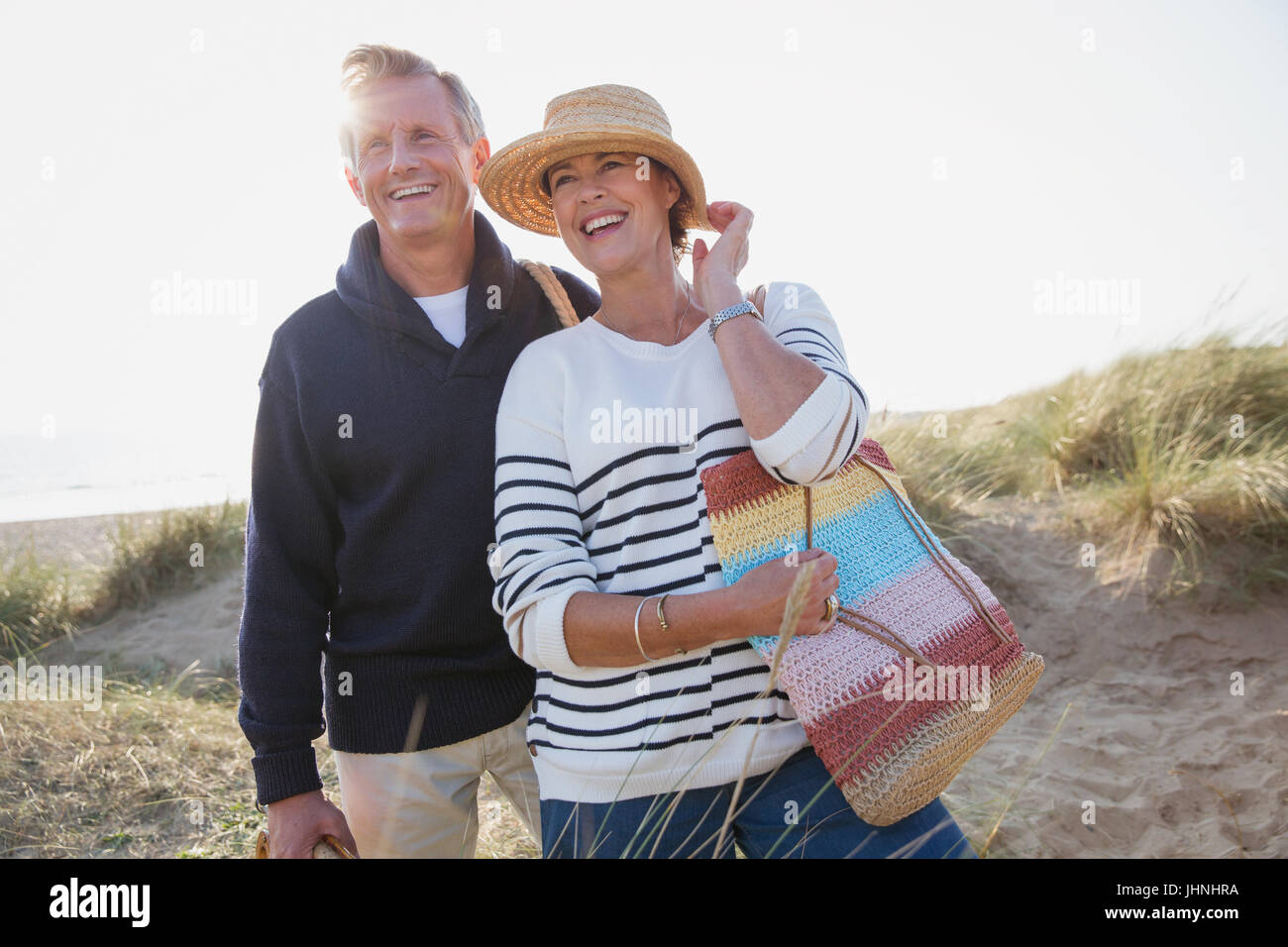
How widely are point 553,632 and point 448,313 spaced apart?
1.15 meters

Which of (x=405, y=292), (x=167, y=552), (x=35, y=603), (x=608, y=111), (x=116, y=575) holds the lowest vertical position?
(x=35, y=603)

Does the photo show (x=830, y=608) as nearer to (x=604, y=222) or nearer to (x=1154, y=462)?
(x=604, y=222)

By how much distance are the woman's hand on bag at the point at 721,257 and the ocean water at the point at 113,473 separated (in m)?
12.1

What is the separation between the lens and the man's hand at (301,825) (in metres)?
2.23

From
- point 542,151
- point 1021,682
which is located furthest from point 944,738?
point 542,151

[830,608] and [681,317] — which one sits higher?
[681,317]

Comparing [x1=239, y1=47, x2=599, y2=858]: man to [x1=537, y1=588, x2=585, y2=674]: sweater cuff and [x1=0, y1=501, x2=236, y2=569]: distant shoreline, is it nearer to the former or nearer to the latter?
[x1=537, y1=588, x2=585, y2=674]: sweater cuff

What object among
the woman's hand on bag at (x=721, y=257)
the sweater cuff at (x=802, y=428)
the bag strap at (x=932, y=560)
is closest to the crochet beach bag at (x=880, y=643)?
the bag strap at (x=932, y=560)

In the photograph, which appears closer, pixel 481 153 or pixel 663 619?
pixel 663 619

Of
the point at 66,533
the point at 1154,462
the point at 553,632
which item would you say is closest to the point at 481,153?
the point at 553,632

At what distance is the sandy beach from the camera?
3.61 meters

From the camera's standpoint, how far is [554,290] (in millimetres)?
2736

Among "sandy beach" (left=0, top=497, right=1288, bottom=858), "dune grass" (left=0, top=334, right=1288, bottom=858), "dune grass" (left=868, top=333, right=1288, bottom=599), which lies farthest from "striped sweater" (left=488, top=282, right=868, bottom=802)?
"dune grass" (left=868, top=333, right=1288, bottom=599)
